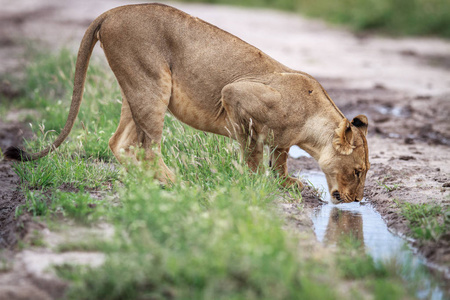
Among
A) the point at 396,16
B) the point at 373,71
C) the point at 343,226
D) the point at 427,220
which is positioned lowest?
the point at 373,71

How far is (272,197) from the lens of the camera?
493 centimetres

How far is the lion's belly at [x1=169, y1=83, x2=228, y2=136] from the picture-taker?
5.38 metres

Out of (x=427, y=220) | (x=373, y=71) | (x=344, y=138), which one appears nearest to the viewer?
(x=427, y=220)

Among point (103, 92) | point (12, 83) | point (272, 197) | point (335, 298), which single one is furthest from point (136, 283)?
point (12, 83)

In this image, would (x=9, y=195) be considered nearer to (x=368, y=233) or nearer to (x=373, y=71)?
(x=368, y=233)

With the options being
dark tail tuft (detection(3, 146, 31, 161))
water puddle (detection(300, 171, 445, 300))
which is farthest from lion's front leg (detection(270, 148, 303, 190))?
dark tail tuft (detection(3, 146, 31, 161))

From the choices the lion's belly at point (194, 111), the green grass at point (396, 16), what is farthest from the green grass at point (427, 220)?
the green grass at point (396, 16)

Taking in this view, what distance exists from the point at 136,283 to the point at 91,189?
2035 millimetres

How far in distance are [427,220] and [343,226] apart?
2.29 feet

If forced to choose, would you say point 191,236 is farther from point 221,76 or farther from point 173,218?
point 221,76

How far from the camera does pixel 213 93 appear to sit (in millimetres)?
5406

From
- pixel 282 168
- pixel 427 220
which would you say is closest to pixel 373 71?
pixel 282 168

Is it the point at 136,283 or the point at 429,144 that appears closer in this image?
the point at 136,283

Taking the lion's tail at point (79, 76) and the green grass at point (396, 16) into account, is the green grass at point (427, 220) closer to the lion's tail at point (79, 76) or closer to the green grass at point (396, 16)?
the lion's tail at point (79, 76)
